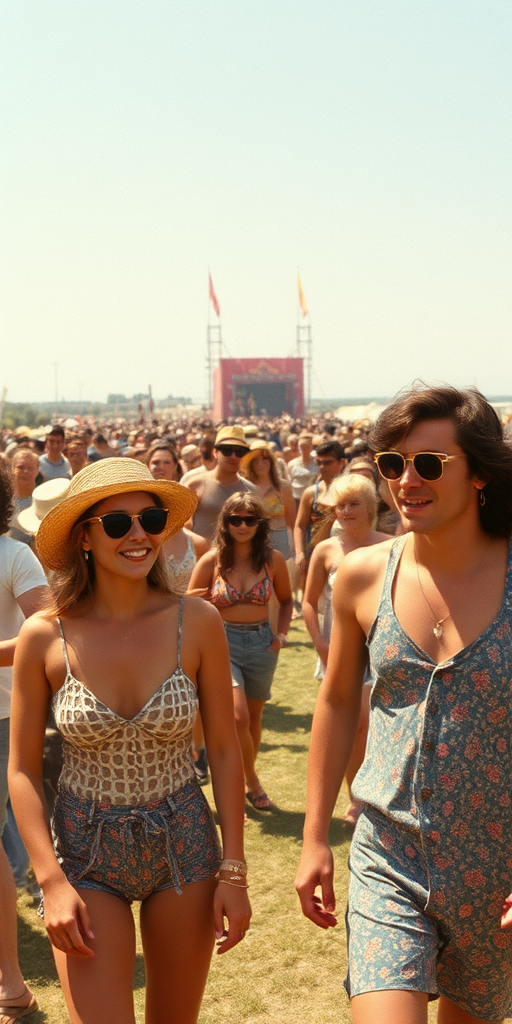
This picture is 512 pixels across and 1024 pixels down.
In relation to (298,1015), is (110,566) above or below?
above

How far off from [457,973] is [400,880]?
0.31 meters

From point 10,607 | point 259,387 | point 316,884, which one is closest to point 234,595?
point 10,607

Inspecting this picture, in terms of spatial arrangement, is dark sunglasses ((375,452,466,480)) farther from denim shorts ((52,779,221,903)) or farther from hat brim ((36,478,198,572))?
denim shorts ((52,779,221,903))

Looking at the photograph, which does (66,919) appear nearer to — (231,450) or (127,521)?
(127,521)

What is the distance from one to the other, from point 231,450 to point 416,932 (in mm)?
5514

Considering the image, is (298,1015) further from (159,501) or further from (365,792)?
(159,501)

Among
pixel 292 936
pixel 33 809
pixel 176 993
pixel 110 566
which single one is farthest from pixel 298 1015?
pixel 110 566

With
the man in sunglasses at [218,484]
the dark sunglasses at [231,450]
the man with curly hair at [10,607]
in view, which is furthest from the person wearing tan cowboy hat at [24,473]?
the man with curly hair at [10,607]

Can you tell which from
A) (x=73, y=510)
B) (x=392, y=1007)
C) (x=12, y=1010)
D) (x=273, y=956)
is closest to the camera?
(x=392, y=1007)

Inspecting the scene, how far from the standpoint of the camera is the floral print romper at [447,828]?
240 cm

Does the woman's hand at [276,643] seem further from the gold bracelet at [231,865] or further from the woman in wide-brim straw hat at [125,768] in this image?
the gold bracelet at [231,865]

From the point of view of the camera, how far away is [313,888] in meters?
2.68

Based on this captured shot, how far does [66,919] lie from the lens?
248 centimetres

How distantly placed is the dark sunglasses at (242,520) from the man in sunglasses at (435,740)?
3.24m
